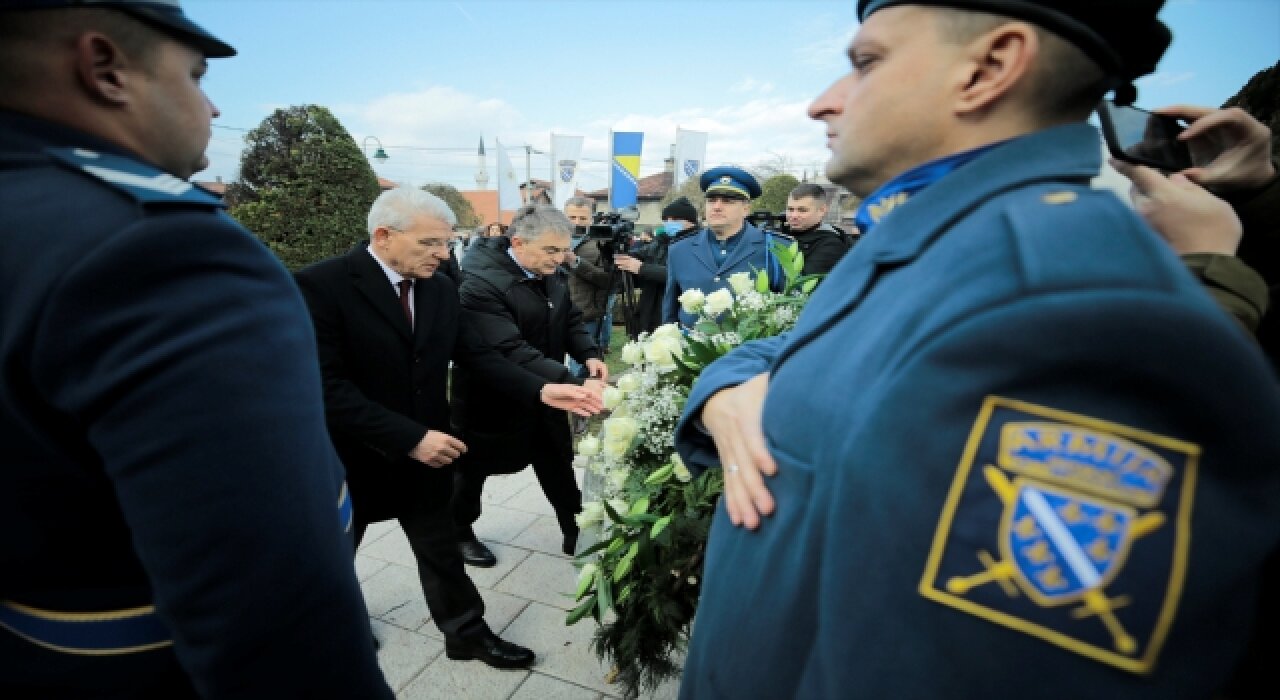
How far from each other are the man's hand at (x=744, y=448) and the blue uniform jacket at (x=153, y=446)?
64 centimetres

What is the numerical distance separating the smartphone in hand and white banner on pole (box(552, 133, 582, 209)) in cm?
1764

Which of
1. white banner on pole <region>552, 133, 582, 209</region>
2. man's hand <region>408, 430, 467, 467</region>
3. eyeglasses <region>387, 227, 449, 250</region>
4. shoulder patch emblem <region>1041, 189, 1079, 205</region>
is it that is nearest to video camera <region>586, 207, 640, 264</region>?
eyeglasses <region>387, 227, 449, 250</region>

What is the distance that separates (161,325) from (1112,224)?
1.11 meters

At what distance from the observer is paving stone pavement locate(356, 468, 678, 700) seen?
274 centimetres

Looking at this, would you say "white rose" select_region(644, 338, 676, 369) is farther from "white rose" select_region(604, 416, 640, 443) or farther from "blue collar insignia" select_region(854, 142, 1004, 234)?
"blue collar insignia" select_region(854, 142, 1004, 234)

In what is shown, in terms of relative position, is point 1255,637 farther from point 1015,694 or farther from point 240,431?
point 240,431

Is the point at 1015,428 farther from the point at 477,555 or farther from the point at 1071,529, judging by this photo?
the point at 477,555

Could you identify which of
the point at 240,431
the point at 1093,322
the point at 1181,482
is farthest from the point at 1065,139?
the point at 240,431

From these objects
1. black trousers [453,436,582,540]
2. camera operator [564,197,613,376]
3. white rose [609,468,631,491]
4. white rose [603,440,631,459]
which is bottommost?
black trousers [453,436,582,540]

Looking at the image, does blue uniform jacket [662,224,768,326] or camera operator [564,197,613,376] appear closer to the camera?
blue uniform jacket [662,224,768,326]

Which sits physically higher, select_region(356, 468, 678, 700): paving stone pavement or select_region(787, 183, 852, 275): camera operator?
select_region(787, 183, 852, 275): camera operator

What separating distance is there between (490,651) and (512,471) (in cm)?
114

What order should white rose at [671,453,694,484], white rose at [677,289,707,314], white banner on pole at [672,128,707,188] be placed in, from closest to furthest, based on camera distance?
white rose at [671,453,694,484], white rose at [677,289,707,314], white banner on pole at [672,128,707,188]

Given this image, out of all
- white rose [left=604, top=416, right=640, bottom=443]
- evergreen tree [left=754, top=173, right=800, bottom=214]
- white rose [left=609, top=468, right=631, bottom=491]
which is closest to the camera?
white rose [left=604, top=416, right=640, bottom=443]
